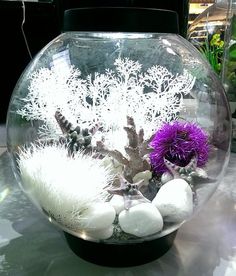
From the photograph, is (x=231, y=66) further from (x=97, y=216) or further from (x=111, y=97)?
(x=97, y=216)

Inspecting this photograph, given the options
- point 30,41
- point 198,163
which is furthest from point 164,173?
point 30,41

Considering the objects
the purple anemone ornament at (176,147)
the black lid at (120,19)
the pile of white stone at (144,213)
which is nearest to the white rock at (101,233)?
the pile of white stone at (144,213)

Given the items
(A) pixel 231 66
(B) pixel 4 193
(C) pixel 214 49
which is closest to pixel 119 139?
(B) pixel 4 193

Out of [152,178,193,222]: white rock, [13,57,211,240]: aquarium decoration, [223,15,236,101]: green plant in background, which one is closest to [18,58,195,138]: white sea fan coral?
[13,57,211,240]: aquarium decoration

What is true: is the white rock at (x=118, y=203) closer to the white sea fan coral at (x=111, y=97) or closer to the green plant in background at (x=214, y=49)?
the white sea fan coral at (x=111, y=97)

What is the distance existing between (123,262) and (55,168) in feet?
0.47

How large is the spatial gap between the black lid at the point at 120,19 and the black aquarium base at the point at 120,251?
246mm

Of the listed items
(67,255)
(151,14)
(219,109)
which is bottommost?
(67,255)

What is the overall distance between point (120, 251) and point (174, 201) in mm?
92

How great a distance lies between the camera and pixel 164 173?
0.44m

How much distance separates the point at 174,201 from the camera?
1.25 ft

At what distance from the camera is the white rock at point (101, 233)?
14.9 inches

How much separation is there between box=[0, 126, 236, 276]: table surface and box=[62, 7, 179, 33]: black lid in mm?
278

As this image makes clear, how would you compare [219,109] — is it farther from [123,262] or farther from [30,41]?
[30,41]
